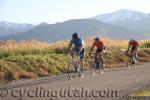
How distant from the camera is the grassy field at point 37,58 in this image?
907 inches

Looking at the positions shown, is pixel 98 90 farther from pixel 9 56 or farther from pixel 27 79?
pixel 9 56

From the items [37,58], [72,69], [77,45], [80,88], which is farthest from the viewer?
[37,58]

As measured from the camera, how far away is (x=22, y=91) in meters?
16.9

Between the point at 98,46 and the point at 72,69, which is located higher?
the point at 98,46

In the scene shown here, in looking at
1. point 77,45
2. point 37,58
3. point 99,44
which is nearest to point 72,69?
point 77,45

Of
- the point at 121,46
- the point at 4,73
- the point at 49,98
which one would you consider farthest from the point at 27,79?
the point at 121,46

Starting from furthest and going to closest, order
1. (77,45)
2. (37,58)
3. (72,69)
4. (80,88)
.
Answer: (37,58)
(72,69)
(77,45)
(80,88)

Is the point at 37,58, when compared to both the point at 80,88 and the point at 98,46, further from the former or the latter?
the point at 80,88

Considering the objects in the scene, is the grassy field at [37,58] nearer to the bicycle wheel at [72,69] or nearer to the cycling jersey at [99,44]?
the bicycle wheel at [72,69]

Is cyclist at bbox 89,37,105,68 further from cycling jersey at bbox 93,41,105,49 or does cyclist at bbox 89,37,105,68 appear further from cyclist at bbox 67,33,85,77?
cyclist at bbox 67,33,85,77

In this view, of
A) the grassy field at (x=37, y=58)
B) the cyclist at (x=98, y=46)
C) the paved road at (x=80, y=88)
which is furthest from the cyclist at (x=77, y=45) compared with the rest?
the grassy field at (x=37, y=58)

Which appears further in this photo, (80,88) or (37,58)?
(37,58)

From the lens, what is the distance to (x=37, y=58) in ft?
83.8

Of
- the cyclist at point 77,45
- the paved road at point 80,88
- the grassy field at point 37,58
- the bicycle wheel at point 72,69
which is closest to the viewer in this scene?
the paved road at point 80,88
